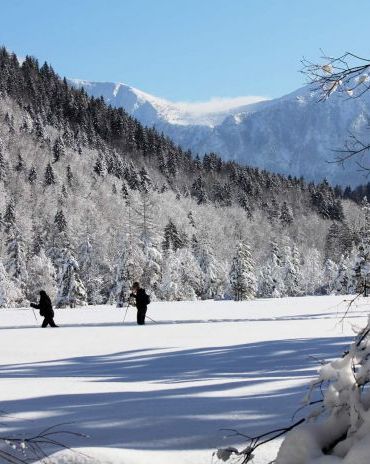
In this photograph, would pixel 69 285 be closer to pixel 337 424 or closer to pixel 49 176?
pixel 337 424

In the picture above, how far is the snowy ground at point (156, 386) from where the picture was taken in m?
4.48

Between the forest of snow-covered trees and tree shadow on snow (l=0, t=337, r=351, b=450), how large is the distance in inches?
1585

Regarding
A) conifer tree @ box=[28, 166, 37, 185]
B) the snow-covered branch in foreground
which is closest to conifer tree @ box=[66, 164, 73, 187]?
conifer tree @ box=[28, 166, 37, 185]

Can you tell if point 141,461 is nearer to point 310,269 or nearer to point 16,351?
point 16,351

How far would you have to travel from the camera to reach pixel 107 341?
1572 cm

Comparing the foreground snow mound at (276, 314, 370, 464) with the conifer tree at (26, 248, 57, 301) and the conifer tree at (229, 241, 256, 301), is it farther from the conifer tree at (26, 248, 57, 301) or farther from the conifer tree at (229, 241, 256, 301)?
the conifer tree at (26, 248, 57, 301)

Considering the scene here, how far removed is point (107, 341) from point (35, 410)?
10.4 m

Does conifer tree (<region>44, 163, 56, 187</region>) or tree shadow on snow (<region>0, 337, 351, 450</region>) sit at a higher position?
conifer tree (<region>44, 163, 56, 187</region>)

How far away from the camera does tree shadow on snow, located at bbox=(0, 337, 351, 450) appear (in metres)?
4.64

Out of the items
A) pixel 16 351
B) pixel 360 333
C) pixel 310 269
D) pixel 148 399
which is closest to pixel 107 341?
pixel 16 351

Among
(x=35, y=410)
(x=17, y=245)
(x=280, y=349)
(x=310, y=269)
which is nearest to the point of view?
(x=35, y=410)

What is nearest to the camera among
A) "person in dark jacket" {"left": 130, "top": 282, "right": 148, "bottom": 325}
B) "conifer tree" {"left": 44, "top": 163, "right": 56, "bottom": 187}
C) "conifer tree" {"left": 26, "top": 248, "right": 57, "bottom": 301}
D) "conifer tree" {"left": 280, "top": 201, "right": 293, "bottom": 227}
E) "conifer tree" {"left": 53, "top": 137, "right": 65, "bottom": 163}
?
"person in dark jacket" {"left": 130, "top": 282, "right": 148, "bottom": 325}

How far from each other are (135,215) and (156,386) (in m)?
64.9

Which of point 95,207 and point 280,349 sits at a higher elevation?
point 95,207
